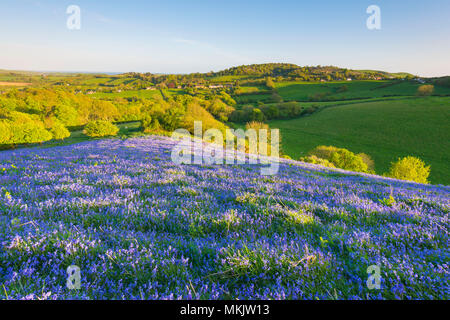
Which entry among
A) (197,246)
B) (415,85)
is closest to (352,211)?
(197,246)

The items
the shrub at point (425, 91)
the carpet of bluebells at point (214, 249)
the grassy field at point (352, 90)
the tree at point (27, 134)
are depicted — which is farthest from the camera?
the grassy field at point (352, 90)

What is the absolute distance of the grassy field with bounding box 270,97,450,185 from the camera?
60125 mm

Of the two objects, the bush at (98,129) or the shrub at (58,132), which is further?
the shrub at (58,132)

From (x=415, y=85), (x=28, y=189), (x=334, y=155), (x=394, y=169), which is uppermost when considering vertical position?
(x=415, y=85)

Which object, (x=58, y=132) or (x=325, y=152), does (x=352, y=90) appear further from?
(x=58, y=132)

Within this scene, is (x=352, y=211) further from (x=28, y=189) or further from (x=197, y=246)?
(x=28, y=189)

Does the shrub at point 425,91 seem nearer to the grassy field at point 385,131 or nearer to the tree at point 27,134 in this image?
the grassy field at point 385,131

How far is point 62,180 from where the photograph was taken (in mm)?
6094

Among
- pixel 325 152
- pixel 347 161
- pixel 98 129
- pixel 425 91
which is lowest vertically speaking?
pixel 347 161

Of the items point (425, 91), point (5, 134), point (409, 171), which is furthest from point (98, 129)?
point (425, 91)

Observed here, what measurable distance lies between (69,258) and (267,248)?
257 centimetres

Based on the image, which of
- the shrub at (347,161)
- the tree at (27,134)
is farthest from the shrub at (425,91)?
the tree at (27,134)

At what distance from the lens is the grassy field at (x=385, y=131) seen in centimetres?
6012

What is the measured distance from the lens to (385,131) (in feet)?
245
